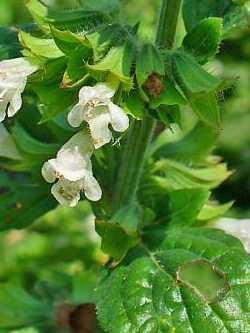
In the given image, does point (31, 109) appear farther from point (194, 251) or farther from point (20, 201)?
point (194, 251)

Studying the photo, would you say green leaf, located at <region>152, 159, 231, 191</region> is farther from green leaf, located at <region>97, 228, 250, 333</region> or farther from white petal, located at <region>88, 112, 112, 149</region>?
white petal, located at <region>88, 112, 112, 149</region>

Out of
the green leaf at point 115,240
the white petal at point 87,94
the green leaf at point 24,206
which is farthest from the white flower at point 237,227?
the white petal at point 87,94

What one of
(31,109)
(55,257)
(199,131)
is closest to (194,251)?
(199,131)

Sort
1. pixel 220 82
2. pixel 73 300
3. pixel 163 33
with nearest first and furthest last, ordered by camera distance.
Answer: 1. pixel 220 82
2. pixel 163 33
3. pixel 73 300

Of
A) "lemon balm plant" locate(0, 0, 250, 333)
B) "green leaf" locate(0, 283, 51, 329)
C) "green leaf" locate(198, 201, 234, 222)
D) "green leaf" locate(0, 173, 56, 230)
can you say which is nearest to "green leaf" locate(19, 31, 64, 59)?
"lemon balm plant" locate(0, 0, 250, 333)

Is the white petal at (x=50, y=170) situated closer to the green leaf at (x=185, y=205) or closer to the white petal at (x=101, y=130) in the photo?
the white petal at (x=101, y=130)

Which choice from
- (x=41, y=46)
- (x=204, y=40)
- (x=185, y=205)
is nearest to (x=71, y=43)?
(x=41, y=46)
